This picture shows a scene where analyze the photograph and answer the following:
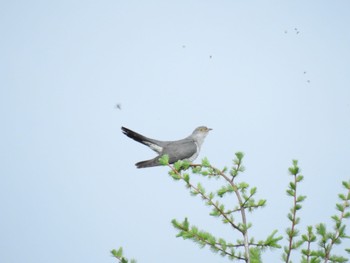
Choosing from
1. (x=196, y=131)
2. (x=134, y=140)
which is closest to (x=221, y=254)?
(x=134, y=140)

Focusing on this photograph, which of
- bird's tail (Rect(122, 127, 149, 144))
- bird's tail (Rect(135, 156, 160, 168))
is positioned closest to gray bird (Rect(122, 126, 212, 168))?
bird's tail (Rect(122, 127, 149, 144))

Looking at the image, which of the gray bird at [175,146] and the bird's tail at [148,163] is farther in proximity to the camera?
the gray bird at [175,146]

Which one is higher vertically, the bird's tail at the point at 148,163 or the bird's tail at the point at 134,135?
the bird's tail at the point at 134,135

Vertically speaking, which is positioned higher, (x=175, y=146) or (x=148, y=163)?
(x=175, y=146)

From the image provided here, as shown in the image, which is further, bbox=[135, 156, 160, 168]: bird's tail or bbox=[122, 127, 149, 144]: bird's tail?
bbox=[122, 127, 149, 144]: bird's tail

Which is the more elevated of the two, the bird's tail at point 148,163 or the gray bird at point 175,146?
the gray bird at point 175,146

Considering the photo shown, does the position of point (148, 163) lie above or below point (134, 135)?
below

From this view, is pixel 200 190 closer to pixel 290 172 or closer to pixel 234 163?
pixel 234 163

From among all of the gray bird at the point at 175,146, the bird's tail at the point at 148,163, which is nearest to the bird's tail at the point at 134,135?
the gray bird at the point at 175,146

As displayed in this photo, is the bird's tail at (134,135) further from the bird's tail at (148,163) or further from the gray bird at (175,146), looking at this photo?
the bird's tail at (148,163)

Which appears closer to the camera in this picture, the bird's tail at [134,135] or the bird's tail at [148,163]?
the bird's tail at [148,163]

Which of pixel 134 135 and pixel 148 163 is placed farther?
pixel 134 135

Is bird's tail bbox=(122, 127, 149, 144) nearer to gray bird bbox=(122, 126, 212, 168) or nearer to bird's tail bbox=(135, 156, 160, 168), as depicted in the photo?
gray bird bbox=(122, 126, 212, 168)

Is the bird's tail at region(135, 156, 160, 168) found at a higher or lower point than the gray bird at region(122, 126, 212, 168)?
lower
